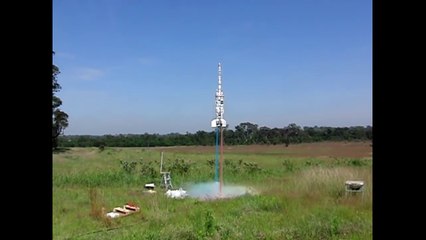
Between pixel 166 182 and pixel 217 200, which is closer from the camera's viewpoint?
pixel 217 200

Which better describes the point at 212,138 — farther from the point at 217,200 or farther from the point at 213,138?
the point at 217,200

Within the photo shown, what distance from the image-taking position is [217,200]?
5.50 m

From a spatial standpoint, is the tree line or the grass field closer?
the grass field

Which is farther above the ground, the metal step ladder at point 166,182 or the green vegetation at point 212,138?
the green vegetation at point 212,138

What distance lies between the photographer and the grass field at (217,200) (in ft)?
11.5

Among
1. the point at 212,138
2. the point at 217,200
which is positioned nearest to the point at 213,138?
the point at 212,138

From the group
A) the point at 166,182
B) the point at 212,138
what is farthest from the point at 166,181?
the point at 212,138

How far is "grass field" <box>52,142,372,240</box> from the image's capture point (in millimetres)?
3502

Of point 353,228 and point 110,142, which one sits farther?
point 110,142

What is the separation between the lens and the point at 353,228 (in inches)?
139
